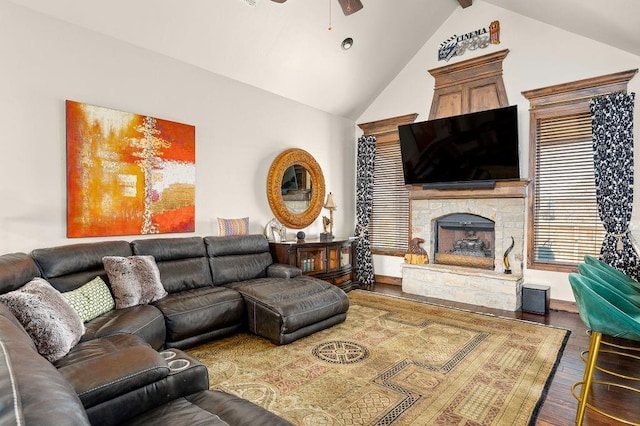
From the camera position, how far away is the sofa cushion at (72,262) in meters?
2.91

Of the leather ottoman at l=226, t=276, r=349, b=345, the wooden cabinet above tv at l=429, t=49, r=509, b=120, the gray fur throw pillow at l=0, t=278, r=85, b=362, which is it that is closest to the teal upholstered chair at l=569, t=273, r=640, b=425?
the leather ottoman at l=226, t=276, r=349, b=345

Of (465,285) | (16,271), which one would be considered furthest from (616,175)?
(16,271)

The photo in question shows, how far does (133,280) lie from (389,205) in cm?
450

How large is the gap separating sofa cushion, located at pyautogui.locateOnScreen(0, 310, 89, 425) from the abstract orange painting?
115 inches

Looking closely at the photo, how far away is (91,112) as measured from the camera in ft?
11.5

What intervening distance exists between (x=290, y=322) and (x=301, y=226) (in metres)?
2.67

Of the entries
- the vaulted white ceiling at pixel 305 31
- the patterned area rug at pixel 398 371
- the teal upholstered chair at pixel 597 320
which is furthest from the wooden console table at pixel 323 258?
the teal upholstered chair at pixel 597 320

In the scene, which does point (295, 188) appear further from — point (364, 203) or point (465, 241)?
point (465, 241)

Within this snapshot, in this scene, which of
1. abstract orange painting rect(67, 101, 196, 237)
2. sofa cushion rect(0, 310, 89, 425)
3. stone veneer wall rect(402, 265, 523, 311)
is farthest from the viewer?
stone veneer wall rect(402, 265, 523, 311)

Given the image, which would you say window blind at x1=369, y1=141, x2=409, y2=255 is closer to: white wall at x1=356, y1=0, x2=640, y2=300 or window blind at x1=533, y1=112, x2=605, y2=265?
white wall at x1=356, y1=0, x2=640, y2=300

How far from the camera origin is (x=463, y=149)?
516 cm

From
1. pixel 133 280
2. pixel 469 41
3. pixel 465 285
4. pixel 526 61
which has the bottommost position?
pixel 465 285

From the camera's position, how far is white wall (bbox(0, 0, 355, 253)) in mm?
3090

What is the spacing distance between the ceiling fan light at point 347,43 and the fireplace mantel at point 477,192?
248 cm
